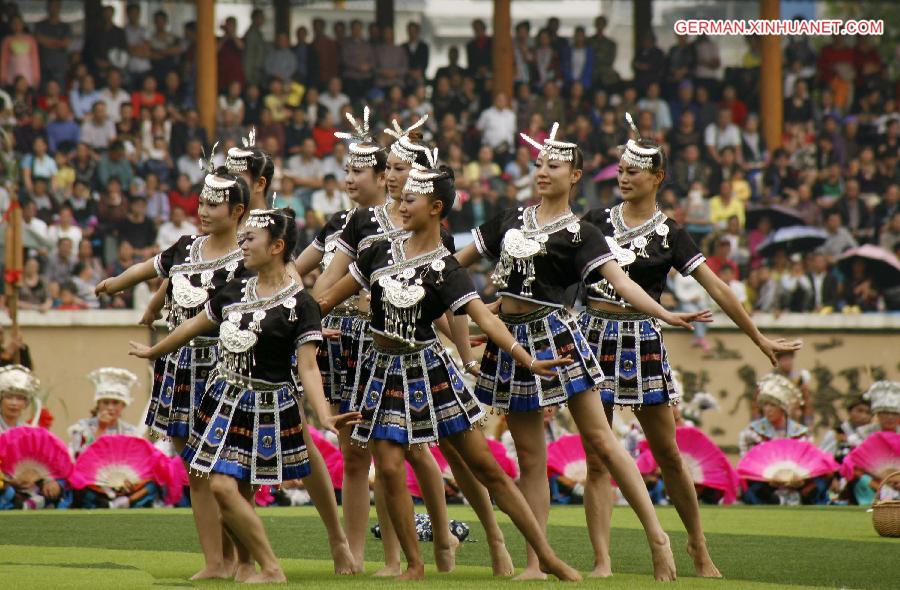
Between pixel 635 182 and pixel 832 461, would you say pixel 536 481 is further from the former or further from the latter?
pixel 832 461

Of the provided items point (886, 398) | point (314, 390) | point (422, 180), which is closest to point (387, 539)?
point (314, 390)

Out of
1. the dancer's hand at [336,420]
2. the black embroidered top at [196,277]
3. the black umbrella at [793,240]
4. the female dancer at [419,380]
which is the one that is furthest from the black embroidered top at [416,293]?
the black umbrella at [793,240]

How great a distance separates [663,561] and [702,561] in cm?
43

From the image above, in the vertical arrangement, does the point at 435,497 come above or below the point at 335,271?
below

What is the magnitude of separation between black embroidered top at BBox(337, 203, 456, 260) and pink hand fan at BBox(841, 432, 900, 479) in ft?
18.4

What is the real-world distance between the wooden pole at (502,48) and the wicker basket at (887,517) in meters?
10.8

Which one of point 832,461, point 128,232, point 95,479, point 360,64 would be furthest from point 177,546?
point 360,64

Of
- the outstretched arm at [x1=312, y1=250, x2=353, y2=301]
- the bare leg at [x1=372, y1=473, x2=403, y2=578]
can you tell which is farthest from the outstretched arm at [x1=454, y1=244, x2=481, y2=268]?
the bare leg at [x1=372, y1=473, x2=403, y2=578]

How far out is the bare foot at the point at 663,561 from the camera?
7.85m

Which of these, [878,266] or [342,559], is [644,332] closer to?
[342,559]

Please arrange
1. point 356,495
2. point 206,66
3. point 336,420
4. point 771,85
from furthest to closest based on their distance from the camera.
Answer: point 771,85, point 206,66, point 356,495, point 336,420

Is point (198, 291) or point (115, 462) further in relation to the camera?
point (115, 462)

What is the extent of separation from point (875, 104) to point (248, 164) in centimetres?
1399

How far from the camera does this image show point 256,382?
7.61 m
